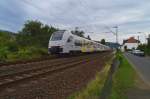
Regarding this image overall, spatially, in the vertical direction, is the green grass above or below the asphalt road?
above

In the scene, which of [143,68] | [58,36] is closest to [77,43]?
[58,36]

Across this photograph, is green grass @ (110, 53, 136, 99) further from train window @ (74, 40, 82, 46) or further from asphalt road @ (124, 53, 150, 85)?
train window @ (74, 40, 82, 46)

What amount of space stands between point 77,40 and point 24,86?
98.8 feet

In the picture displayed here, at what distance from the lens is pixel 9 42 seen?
43.9 meters

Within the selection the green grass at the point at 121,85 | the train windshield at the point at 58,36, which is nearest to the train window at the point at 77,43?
the train windshield at the point at 58,36

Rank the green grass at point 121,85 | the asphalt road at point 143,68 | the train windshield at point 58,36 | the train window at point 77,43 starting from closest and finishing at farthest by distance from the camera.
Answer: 1. the green grass at point 121,85
2. the asphalt road at point 143,68
3. the train windshield at point 58,36
4. the train window at point 77,43

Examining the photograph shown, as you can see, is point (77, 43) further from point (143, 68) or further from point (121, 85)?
point (121, 85)

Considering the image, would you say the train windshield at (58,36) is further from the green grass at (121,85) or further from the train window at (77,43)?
the green grass at (121,85)

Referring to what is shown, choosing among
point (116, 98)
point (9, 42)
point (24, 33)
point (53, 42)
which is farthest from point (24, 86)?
point (24, 33)

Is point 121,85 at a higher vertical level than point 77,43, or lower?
lower

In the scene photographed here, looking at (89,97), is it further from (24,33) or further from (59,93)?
(24,33)

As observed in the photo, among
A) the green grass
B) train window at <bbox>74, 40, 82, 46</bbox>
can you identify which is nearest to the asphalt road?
the green grass

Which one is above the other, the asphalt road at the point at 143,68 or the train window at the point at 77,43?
the train window at the point at 77,43

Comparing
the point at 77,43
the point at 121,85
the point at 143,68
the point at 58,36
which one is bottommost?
the point at 143,68
